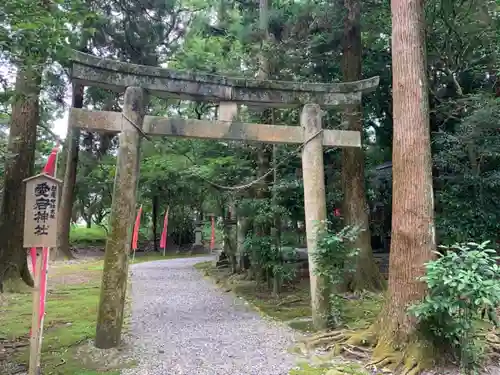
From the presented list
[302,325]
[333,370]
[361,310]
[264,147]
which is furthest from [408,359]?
[264,147]

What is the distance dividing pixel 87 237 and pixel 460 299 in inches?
1016

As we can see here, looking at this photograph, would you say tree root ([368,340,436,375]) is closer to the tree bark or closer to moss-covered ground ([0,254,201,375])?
moss-covered ground ([0,254,201,375])

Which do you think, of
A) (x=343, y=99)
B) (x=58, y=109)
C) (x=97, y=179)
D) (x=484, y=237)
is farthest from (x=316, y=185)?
(x=97, y=179)

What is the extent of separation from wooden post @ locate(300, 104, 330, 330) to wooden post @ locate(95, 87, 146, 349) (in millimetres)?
2587

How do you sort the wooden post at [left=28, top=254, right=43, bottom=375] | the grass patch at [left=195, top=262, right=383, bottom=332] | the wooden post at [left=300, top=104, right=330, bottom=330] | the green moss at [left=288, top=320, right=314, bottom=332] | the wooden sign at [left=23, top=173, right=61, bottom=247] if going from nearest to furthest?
the wooden post at [left=28, top=254, right=43, bottom=375] → the wooden sign at [left=23, top=173, right=61, bottom=247] → the wooden post at [left=300, top=104, right=330, bottom=330] → the green moss at [left=288, top=320, right=314, bottom=332] → the grass patch at [left=195, top=262, right=383, bottom=332]

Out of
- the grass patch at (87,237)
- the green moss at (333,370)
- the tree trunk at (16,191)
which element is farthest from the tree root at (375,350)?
the grass patch at (87,237)

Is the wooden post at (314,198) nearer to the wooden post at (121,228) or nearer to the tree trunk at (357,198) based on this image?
the wooden post at (121,228)

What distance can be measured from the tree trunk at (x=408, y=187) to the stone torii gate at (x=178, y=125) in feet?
4.34

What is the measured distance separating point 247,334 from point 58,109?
13.9 m

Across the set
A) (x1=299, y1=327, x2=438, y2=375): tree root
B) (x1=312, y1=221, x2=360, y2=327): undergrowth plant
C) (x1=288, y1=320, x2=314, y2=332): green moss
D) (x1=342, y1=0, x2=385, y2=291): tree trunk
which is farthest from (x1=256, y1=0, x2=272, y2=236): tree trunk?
(x1=299, y1=327, x2=438, y2=375): tree root

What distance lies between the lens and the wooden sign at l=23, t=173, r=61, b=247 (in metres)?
4.42

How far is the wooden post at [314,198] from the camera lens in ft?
20.3

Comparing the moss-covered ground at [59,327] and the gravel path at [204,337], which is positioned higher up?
the moss-covered ground at [59,327]

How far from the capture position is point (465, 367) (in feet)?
14.6
